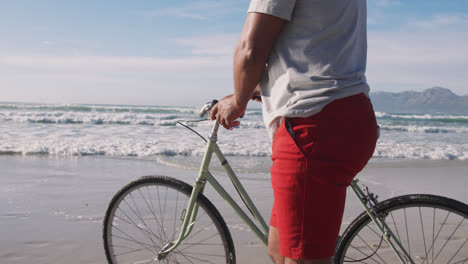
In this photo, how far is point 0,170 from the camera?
6074 millimetres

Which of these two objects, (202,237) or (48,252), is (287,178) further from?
(48,252)

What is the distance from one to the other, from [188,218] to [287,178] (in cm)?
97

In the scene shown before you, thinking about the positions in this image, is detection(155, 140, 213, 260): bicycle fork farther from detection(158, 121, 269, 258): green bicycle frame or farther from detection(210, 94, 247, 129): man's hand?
detection(210, 94, 247, 129): man's hand

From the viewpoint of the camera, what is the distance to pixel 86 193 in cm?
484

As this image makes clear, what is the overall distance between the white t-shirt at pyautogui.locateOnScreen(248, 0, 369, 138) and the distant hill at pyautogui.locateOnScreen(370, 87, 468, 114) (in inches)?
1878

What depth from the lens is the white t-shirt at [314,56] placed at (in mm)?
1258

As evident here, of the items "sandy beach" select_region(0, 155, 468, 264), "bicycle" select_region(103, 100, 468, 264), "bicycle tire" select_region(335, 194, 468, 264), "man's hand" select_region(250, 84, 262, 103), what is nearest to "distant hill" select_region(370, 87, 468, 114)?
"sandy beach" select_region(0, 155, 468, 264)

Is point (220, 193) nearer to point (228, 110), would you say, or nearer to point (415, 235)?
point (228, 110)

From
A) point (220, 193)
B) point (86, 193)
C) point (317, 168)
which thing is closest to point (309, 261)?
point (317, 168)

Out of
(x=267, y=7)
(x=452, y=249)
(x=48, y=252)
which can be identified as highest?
(x=267, y=7)

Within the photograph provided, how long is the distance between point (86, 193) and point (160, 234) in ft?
9.29

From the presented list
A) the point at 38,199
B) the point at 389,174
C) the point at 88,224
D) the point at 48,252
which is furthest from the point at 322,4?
the point at 389,174

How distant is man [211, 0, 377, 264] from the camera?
4.14ft

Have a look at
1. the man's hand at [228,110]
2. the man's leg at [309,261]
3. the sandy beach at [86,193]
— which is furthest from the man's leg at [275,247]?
the sandy beach at [86,193]
